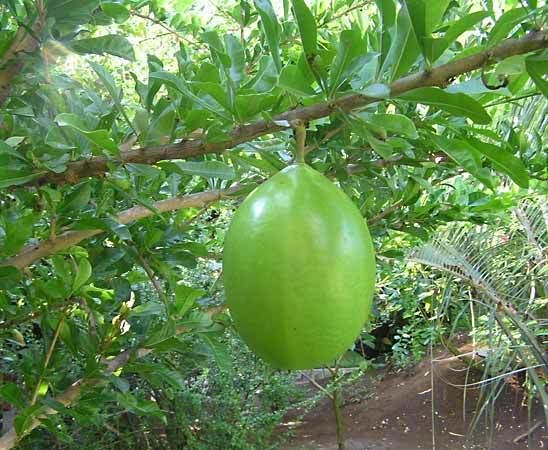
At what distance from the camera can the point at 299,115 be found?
24.6 inches

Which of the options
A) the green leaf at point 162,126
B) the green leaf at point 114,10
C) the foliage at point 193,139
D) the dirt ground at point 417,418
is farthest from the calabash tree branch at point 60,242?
the dirt ground at point 417,418

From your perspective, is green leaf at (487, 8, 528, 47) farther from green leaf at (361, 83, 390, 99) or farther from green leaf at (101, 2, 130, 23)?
green leaf at (101, 2, 130, 23)

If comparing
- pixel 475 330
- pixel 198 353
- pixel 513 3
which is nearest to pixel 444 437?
pixel 475 330

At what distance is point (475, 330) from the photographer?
324 centimetres

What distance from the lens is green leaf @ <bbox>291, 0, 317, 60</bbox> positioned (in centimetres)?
57

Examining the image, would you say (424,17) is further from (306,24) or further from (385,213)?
(385,213)

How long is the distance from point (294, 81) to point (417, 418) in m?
4.60

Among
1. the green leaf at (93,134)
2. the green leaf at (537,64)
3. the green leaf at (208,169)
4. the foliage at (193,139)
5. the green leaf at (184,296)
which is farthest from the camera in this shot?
the green leaf at (184,296)

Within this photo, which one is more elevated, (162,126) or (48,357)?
(162,126)

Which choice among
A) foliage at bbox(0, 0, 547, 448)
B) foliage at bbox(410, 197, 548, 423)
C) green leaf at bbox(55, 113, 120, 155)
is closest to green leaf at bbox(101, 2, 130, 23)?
foliage at bbox(0, 0, 547, 448)

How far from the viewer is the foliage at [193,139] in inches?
23.5

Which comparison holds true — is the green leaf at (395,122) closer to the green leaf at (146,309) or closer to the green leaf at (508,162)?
the green leaf at (508,162)

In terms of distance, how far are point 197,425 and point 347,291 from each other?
3.00 m

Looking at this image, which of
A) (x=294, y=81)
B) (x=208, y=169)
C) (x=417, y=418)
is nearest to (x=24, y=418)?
(x=208, y=169)
